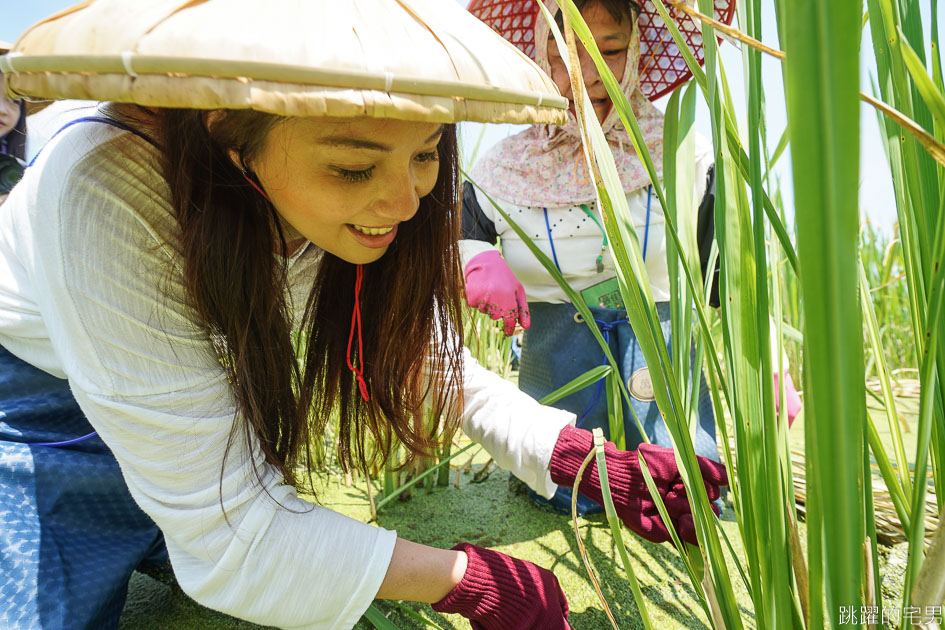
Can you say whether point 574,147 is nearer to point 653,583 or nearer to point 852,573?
point 653,583

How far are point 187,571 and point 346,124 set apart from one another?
529mm

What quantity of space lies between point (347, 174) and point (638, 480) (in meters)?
0.60

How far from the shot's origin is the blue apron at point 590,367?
1.34 m

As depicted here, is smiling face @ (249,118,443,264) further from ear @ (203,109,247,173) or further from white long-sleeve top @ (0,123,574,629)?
white long-sleeve top @ (0,123,574,629)

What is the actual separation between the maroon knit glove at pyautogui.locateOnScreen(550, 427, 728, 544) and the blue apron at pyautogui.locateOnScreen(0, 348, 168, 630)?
0.66 m

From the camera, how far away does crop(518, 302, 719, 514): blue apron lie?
1.34 meters

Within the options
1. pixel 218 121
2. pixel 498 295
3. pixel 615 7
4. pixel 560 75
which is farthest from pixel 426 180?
Result: pixel 615 7

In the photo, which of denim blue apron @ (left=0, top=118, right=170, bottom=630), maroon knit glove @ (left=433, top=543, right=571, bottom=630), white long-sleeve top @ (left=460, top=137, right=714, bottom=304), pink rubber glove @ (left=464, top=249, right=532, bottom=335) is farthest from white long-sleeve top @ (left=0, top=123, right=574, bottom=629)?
white long-sleeve top @ (left=460, top=137, right=714, bottom=304)

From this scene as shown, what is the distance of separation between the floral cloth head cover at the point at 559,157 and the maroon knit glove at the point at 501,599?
30.1 inches

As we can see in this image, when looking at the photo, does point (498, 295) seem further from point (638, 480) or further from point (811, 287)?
point (811, 287)

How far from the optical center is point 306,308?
0.91 metres

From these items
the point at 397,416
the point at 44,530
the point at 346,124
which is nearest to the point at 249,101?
the point at 346,124

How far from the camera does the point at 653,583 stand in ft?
3.30

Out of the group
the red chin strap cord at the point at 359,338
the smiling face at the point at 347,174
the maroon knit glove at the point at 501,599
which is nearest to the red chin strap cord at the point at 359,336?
the red chin strap cord at the point at 359,338
